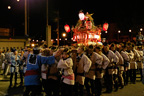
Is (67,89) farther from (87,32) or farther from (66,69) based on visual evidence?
(87,32)

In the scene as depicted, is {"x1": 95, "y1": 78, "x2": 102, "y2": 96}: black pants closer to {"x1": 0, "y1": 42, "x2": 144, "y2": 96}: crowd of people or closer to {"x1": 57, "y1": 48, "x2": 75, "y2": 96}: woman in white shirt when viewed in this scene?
{"x1": 0, "y1": 42, "x2": 144, "y2": 96}: crowd of people

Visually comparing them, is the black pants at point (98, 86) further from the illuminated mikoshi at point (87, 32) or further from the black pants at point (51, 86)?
the illuminated mikoshi at point (87, 32)

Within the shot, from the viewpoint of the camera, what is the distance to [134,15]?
104 ft

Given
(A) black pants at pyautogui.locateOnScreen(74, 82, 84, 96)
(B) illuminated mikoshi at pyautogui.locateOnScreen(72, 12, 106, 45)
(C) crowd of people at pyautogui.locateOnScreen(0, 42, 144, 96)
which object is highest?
(B) illuminated mikoshi at pyautogui.locateOnScreen(72, 12, 106, 45)

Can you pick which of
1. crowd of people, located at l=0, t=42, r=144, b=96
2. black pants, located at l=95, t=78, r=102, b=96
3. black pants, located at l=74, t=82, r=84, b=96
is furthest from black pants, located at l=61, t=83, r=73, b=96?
black pants, located at l=95, t=78, r=102, b=96

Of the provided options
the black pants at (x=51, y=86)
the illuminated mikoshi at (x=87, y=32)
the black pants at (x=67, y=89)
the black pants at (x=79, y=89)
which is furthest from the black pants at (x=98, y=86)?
the illuminated mikoshi at (x=87, y=32)

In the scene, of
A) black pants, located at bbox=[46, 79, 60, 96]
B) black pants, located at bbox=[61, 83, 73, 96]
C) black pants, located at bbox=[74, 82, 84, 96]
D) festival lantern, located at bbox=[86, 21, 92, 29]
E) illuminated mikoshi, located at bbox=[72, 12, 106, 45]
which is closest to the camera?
black pants, located at bbox=[61, 83, 73, 96]

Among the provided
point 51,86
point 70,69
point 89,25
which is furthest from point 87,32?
point 70,69

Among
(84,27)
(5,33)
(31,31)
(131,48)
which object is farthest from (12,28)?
(131,48)

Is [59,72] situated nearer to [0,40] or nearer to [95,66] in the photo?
[95,66]

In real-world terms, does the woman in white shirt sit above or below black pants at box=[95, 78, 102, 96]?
above

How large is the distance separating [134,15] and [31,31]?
2370cm

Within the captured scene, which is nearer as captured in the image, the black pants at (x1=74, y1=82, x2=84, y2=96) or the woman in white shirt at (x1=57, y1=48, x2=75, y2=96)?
the woman in white shirt at (x1=57, y1=48, x2=75, y2=96)

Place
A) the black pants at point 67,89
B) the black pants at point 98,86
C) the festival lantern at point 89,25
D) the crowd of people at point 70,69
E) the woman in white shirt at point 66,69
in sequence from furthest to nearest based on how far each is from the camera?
the festival lantern at point 89,25, the black pants at point 98,86, the black pants at point 67,89, the woman in white shirt at point 66,69, the crowd of people at point 70,69
